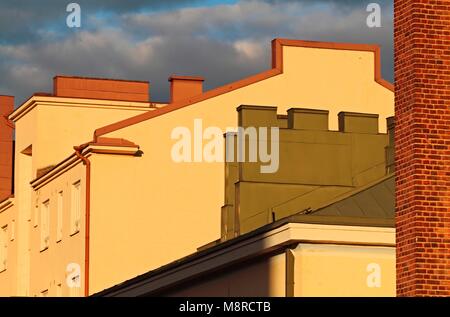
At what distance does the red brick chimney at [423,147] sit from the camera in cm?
2814

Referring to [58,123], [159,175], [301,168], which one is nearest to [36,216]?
[58,123]

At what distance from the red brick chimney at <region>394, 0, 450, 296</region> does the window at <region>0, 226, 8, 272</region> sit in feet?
138

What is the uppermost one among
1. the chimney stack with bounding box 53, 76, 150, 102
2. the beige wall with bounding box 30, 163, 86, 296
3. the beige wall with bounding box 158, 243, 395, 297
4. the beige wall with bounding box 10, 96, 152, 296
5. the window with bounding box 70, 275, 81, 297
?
the chimney stack with bounding box 53, 76, 150, 102

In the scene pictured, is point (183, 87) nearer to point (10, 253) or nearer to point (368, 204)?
point (10, 253)

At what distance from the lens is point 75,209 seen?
5881 centimetres

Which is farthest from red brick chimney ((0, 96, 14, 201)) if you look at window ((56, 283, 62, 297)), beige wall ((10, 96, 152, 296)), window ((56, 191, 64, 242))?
window ((56, 283, 62, 297))

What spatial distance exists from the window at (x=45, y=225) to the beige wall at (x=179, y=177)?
21.1ft

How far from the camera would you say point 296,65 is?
59375 millimetres

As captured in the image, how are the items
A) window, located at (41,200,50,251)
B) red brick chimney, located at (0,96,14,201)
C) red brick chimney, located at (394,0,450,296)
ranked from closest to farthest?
red brick chimney, located at (394,0,450,296)
window, located at (41,200,50,251)
red brick chimney, located at (0,96,14,201)

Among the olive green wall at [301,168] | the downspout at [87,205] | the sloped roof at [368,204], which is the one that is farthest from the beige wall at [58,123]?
the sloped roof at [368,204]

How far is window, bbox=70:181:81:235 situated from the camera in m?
58.3

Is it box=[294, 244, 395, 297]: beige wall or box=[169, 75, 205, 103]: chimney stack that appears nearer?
box=[294, 244, 395, 297]: beige wall

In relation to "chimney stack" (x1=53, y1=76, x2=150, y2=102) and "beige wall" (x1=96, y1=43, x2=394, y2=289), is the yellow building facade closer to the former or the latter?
"beige wall" (x1=96, y1=43, x2=394, y2=289)

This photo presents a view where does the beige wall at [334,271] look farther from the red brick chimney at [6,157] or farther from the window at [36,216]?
the red brick chimney at [6,157]
